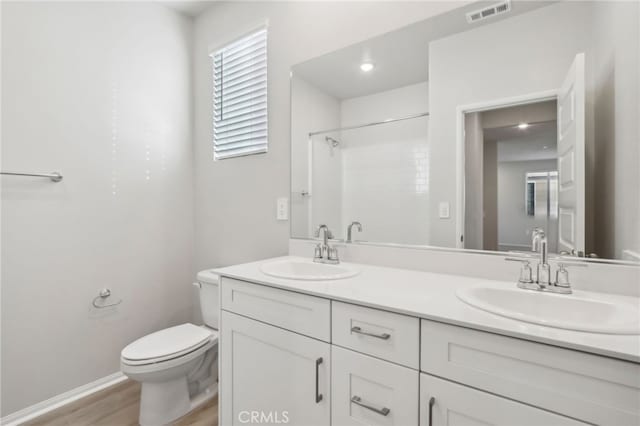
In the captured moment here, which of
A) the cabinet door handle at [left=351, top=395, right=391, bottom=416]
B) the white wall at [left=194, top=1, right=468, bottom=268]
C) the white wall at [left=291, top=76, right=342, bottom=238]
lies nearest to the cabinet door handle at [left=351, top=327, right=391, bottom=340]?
the cabinet door handle at [left=351, top=395, right=391, bottom=416]

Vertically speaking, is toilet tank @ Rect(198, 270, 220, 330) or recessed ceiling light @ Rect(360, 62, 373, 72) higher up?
recessed ceiling light @ Rect(360, 62, 373, 72)

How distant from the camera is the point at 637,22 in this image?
90 cm

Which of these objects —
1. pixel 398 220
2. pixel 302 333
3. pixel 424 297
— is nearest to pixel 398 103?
pixel 398 220

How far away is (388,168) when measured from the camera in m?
1.55

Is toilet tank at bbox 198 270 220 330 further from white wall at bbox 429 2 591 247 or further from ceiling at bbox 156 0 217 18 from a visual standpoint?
ceiling at bbox 156 0 217 18

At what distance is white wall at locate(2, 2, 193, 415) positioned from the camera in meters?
1.59

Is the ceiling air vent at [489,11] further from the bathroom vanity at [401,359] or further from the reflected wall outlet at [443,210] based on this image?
the bathroom vanity at [401,359]

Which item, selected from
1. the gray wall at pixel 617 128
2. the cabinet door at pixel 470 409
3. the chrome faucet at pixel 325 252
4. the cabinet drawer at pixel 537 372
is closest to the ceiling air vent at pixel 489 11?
the gray wall at pixel 617 128

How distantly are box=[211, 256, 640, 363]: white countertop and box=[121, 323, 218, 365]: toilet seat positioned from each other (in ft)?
1.84

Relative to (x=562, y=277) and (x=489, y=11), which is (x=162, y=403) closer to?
(x=562, y=277)

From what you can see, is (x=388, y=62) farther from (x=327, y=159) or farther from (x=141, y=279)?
(x=141, y=279)

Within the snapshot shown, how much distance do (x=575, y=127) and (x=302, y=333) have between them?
1206mm

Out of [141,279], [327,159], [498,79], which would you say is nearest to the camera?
[498,79]

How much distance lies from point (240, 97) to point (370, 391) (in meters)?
1.91
